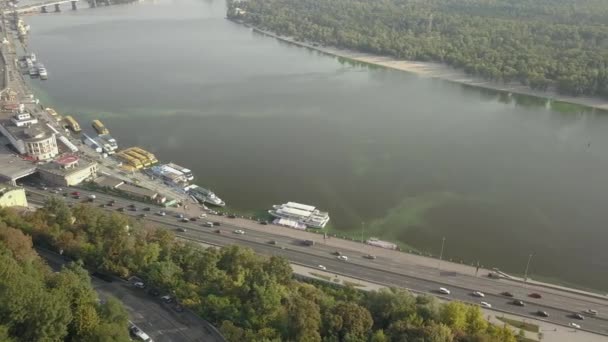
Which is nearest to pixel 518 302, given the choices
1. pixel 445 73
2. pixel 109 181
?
pixel 109 181

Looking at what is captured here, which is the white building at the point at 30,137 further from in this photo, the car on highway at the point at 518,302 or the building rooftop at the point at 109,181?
the car on highway at the point at 518,302

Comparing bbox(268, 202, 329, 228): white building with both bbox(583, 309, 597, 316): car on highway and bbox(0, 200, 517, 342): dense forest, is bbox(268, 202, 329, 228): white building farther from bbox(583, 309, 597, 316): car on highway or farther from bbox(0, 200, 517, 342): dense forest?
bbox(583, 309, 597, 316): car on highway

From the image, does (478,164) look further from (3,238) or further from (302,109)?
(3,238)

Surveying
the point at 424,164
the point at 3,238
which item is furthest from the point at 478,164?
the point at 3,238

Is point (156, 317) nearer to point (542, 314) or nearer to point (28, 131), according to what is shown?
point (542, 314)

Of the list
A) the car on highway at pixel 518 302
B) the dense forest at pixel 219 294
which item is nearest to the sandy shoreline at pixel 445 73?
the car on highway at pixel 518 302

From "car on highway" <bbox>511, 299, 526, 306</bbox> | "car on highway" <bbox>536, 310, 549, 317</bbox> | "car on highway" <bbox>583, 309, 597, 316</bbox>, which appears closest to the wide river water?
"car on highway" <bbox>583, 309, 597, 316</bbox>
